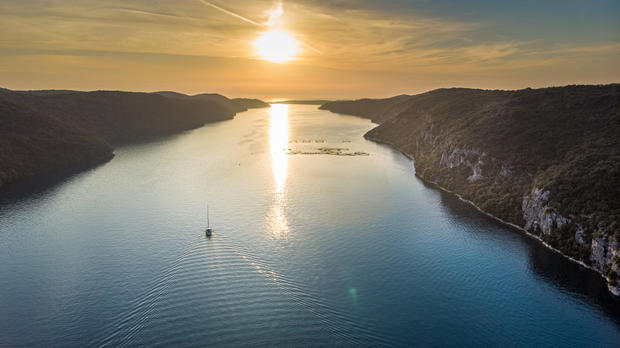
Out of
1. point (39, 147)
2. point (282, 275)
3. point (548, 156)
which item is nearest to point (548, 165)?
point (548, 156)

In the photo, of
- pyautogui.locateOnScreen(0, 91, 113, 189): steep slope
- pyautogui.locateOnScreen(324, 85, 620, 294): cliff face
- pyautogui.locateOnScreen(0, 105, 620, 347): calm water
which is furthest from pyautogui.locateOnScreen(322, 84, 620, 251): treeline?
pyautogui.locateOnScreen(0, 91, 113, 189): steep slope

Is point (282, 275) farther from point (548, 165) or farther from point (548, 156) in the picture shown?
point (548, 156)

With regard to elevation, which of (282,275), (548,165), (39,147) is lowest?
(282,275)

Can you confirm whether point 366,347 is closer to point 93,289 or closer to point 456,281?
point 456,281

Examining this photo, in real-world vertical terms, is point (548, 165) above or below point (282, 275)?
above

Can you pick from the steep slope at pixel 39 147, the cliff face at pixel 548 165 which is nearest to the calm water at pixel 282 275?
the cliff face at pixel 548 165

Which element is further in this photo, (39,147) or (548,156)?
(39,147)

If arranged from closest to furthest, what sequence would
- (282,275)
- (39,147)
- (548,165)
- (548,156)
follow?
(282,275) < (548,165) < (548,156) < (39,147)

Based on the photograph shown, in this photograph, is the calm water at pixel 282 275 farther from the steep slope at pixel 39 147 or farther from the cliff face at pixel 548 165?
the steep slope at pixel 39 147
